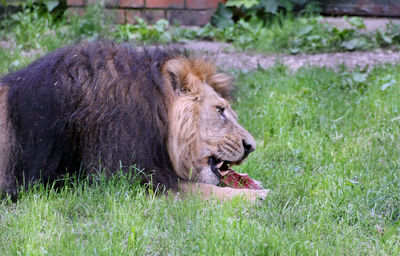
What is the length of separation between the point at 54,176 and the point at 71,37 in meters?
3.99

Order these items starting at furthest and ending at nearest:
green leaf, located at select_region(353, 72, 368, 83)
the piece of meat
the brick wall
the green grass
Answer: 1. the brick wall
2. green leaf, located at select_region(353, 72, 368, 83)
3. the piece of meat
4. the green grass

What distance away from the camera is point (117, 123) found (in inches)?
147

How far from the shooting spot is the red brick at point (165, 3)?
848 cm

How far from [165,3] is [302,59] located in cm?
228

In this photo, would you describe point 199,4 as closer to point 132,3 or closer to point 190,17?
point 190,17

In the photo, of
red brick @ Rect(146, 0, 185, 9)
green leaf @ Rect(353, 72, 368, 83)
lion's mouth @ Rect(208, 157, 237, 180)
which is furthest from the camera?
red brick @ Rect(146, 0, 185, 9)

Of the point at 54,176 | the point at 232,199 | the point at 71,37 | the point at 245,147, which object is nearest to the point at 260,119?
the point at 245,147

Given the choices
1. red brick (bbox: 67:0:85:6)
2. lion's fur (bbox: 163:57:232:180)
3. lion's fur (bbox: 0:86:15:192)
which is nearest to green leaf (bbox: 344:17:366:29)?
red brick (bbox: 67:0:85:6)

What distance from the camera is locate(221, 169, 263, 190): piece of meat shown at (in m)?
4.16

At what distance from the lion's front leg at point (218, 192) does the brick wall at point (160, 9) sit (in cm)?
490

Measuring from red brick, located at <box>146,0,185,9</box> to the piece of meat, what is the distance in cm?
482

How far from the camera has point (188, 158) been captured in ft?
12.9

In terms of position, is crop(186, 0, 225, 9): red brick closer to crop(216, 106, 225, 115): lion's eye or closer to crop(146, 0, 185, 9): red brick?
crop(146, 0, 185, 9): red brick

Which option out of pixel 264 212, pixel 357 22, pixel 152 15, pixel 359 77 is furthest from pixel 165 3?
pixel 264 212
